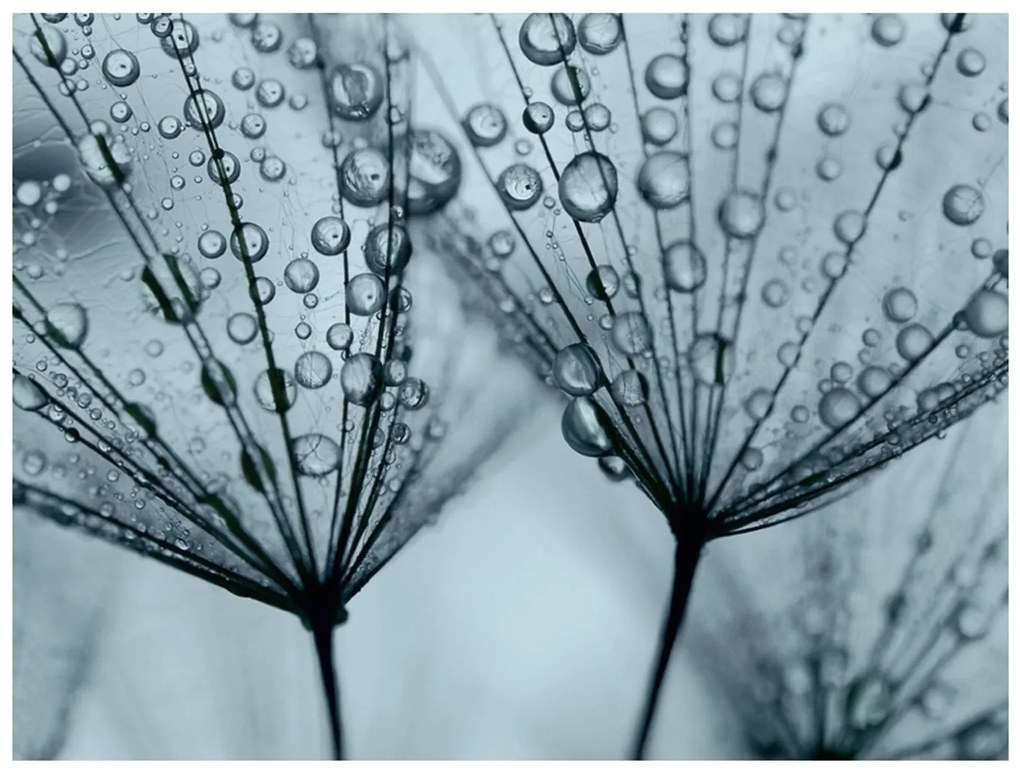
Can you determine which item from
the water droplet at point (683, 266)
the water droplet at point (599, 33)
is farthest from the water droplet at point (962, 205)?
the water droplet at point (599, 33)

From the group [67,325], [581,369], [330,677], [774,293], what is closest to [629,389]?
[581,369]

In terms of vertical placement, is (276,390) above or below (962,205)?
below

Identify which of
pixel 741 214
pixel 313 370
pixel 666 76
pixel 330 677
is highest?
pixel 666 76

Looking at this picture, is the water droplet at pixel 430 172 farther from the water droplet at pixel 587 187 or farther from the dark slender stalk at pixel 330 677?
the dark slender stalk at pixel 330 677

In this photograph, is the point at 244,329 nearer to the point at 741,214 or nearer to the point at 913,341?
the point at 741,214
